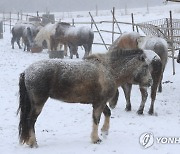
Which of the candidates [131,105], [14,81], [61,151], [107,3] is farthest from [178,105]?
[107,3]

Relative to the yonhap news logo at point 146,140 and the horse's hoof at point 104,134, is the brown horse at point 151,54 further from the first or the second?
the yonhap news logo at point 146,140

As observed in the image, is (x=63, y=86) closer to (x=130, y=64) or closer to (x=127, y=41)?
(x=130, y=64)

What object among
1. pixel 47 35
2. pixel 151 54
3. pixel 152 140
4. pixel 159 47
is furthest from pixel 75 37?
pixel 152 140

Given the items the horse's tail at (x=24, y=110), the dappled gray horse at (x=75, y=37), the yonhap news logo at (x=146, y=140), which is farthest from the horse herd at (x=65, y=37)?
the horse's tail at (x=24, y=110)

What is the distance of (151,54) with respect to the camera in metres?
8.06

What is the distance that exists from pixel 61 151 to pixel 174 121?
300 centimetres

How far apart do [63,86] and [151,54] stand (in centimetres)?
308

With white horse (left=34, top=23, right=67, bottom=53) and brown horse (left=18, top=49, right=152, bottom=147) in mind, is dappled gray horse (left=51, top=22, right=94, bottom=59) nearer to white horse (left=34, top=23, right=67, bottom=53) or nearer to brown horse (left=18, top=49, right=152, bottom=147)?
white horse (left=34, top=23, right=67, bottom=53)

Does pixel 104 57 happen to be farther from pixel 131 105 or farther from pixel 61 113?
pixel 131 105

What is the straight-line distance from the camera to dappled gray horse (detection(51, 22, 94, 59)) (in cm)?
1784

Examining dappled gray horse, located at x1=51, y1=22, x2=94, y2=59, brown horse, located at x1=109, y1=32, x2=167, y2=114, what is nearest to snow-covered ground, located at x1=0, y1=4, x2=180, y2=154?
brown horse, located at x1=109, y1=32, x2=167, y2=114

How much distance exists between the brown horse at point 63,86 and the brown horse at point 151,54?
5.40 ft

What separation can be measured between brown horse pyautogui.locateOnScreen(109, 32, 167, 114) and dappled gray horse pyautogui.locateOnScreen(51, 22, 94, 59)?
21.0 ft

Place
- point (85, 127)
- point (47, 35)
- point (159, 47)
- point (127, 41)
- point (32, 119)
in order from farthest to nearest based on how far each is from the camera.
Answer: point (47, 35) → point (127, 41) → point (159, 47) → point (85, 127) → point (32, 119)
